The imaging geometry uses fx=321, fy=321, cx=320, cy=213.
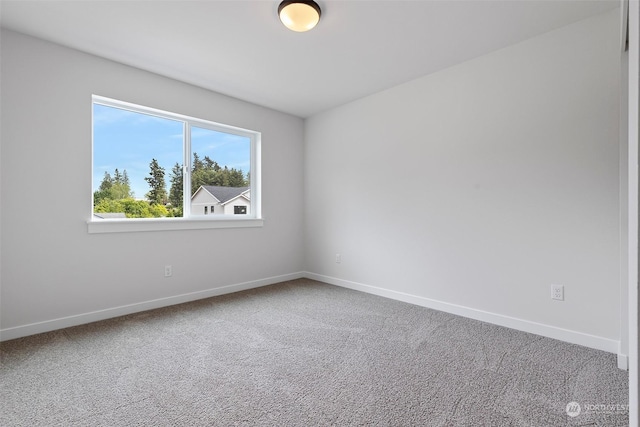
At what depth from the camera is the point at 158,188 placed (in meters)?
3.39

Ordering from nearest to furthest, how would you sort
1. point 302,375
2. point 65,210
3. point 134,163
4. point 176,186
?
point 302,375, point 65,210, point 134,163, point 176,186

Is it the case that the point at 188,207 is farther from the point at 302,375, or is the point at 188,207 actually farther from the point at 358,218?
the point at 302,375

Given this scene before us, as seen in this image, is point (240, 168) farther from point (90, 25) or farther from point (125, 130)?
point (90, 25)

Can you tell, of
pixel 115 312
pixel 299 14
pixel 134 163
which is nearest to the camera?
pixel 299 14

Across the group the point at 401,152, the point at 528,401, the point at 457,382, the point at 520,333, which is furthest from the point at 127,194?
the point at 520,333

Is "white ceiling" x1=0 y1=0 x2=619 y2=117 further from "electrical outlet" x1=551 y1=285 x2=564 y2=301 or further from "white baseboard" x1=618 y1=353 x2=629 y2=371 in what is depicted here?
"white baseboard" x1=618 y1=353 x2=629 y2=371

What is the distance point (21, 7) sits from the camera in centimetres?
222

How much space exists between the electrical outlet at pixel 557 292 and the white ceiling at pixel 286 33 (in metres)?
2.00

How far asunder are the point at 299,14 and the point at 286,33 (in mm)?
394

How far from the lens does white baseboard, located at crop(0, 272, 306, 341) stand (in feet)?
8.29

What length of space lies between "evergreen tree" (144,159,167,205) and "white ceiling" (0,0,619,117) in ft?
3.15

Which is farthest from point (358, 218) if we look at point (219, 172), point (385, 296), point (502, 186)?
point (219, 172)

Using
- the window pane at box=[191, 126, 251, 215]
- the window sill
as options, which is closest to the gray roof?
the window pane at box=[191, 126, 251, 215]

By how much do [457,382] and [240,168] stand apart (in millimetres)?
3271
